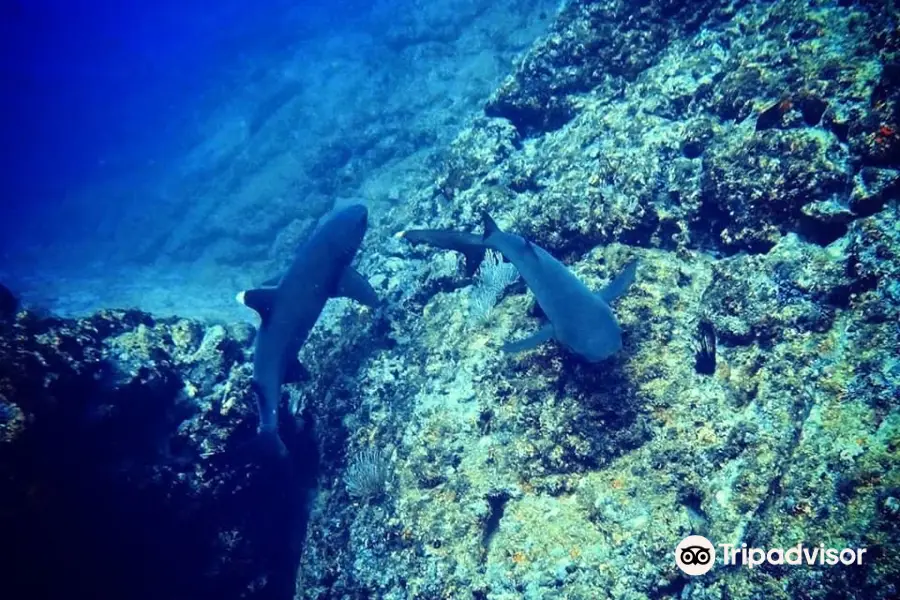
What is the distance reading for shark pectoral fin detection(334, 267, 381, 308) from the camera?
267 inches

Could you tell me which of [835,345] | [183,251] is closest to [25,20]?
[183,251]

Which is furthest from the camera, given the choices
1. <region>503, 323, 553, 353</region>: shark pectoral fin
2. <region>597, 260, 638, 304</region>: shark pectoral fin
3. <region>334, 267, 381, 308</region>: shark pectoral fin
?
<region>334, 267, 381, 308</region>: shark pectoral fin

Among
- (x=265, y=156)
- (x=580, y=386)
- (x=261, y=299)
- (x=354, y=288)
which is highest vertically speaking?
(x=265, y=156)

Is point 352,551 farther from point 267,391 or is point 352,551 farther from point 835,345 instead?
point 835,345

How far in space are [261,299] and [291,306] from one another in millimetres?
398

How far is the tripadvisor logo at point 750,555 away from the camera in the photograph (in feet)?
9.53

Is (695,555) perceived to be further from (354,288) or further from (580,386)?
(354,288)

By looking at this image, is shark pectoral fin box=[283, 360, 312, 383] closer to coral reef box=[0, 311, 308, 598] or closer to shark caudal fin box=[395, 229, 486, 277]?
coral reef box=[0, 311, 308, 598]

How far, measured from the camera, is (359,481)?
6.04 metres

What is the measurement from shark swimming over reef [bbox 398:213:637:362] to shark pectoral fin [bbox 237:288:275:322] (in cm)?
301

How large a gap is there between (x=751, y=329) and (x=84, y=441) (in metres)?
7.55

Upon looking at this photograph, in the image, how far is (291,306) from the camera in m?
6.28

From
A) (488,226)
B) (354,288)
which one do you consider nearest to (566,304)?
(488,226)

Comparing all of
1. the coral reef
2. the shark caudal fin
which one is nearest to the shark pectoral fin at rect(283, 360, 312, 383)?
the coral reef
